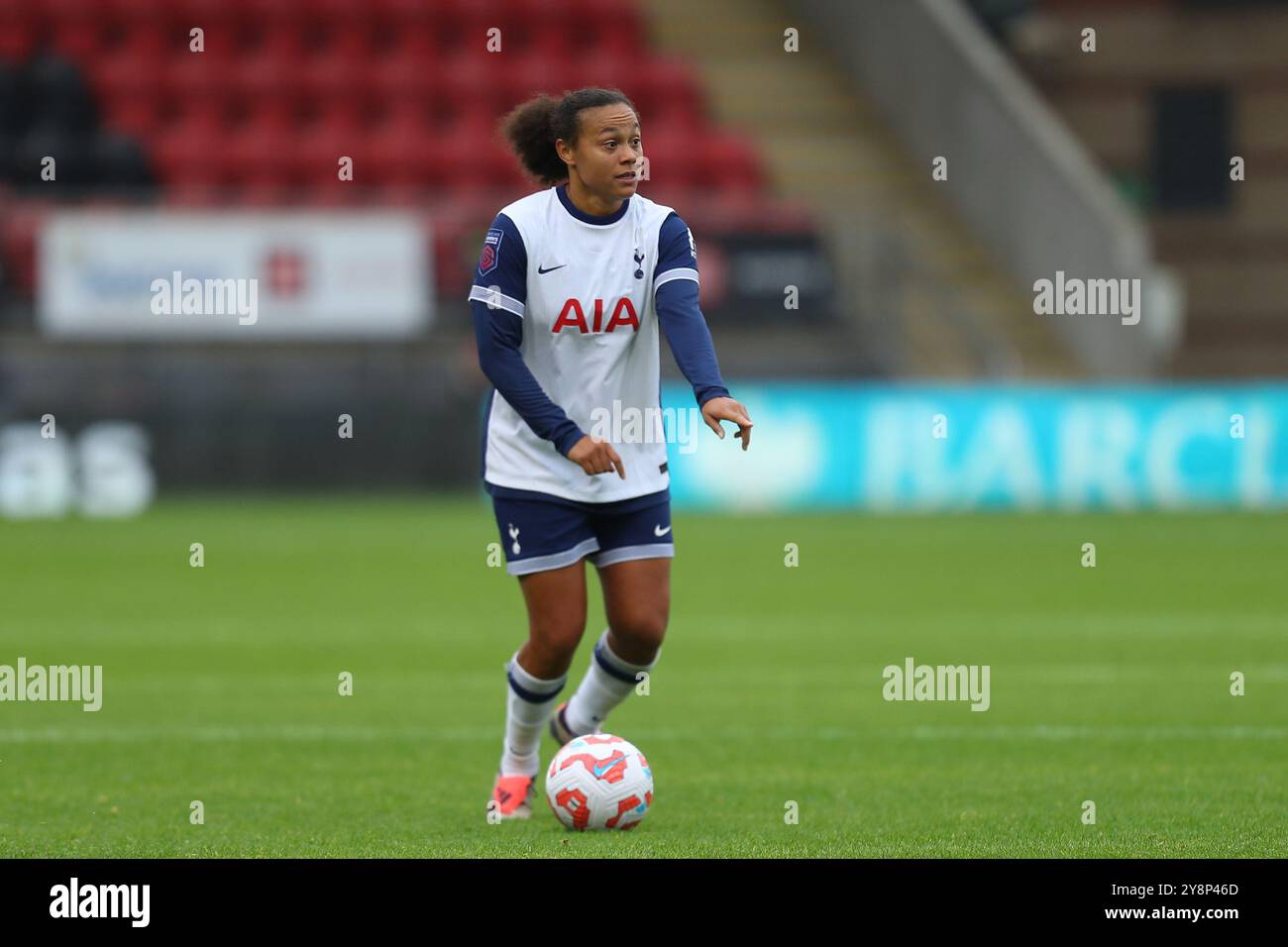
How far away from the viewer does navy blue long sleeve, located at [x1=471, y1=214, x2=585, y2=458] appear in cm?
614

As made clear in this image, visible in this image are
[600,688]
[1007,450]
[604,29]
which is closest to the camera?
[600,688]

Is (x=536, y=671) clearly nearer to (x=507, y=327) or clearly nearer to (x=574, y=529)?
(x=574, y=529)

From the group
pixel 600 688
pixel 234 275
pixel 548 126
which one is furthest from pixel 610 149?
pixel 234 275

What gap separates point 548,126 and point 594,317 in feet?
2.01

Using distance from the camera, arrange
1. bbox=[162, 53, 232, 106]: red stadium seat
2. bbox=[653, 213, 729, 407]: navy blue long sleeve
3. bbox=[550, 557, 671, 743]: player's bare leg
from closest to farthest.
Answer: bbox=[653, 213, 729, 407]: navy blue long sleeve, bbox=[550, 557, 671, 743]: player's bare leg, bbox=[162, 53, 232, 106]: red stadium seat

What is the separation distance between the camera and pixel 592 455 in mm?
6016

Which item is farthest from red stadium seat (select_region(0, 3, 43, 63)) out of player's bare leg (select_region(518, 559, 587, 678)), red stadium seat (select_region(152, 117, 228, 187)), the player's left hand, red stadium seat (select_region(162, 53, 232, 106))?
the player's left hand

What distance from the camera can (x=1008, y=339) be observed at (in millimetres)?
23766

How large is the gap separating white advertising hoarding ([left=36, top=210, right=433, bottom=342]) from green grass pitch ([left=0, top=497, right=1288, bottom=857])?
3.90m

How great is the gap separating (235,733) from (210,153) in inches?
639

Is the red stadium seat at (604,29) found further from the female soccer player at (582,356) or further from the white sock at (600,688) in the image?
the female soccer player at (582,356)

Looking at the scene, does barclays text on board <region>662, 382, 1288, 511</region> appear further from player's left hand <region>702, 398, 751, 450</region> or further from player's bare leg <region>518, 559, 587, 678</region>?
player's left hand <region>702, 398, 751, 450</region>

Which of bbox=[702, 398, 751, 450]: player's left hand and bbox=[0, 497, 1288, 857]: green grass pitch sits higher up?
bbox=[702, 398, 751, 450]: player's left hand

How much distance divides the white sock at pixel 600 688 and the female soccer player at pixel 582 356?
4.5 inches
